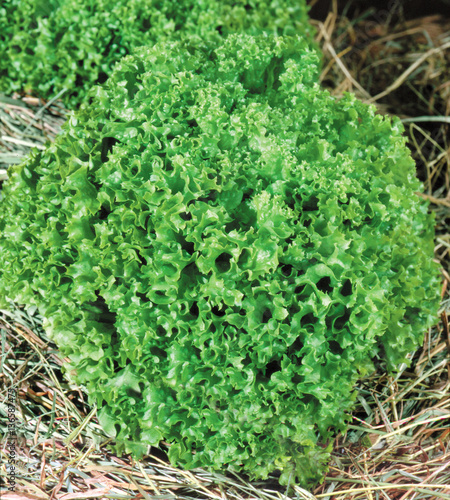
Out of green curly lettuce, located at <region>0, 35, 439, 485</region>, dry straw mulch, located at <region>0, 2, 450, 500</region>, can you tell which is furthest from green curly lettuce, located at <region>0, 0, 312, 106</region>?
green curly lettuce, located at <region>0, 35, 439, 485</region>

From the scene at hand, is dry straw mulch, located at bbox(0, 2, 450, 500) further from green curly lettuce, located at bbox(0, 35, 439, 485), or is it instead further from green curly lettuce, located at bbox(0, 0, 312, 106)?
green curly lettuce, located at bbox(0, 0, 312, 106)

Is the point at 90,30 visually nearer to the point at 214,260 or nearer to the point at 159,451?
the point at 214,260

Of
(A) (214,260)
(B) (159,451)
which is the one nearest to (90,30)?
(A) (214,260)

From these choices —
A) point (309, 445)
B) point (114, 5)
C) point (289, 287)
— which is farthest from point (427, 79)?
point (309, 445)

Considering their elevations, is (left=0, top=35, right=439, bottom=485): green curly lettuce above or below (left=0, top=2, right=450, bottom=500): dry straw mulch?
above

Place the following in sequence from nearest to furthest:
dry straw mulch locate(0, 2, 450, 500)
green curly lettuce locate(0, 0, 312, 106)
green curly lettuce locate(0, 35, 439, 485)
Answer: green curly lettuce locate(0, 35, 439, 485)
dry straw mulch locate(0, 2, 450, 500)
green curly lettuce locate(0, 0, 312, 106)

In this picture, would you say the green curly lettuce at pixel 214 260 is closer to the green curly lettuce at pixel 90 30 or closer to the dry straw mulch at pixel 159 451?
the dry straw mulch at pixel 159 451
